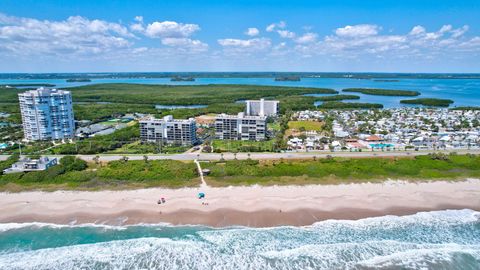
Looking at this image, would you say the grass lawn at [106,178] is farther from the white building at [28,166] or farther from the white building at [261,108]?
the white building at [261,108]

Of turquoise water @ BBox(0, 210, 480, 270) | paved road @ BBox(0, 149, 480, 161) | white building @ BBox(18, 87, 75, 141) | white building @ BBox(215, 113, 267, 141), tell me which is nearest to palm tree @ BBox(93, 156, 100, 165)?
paved road @ BBox(0, 149, 480, 161)

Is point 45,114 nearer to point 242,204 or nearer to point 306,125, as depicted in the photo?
point 242,204

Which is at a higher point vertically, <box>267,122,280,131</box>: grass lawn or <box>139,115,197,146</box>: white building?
<box>139,115,197,146</box>: white building

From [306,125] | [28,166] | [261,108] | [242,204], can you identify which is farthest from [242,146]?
[261,108]

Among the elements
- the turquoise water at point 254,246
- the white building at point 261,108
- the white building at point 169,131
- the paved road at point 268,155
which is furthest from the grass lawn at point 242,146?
the white building at point 261,108

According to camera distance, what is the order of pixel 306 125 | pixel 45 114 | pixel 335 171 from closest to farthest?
pixel 335 171 → pixel 45 114 → pixel 306 125

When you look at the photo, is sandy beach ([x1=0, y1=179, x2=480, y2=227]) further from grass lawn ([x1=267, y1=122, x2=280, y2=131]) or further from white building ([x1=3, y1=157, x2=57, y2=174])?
grass lawn ([x1=267, y1=122, x2=280, y2=131])

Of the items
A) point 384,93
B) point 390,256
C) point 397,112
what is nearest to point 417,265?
point 390,256
